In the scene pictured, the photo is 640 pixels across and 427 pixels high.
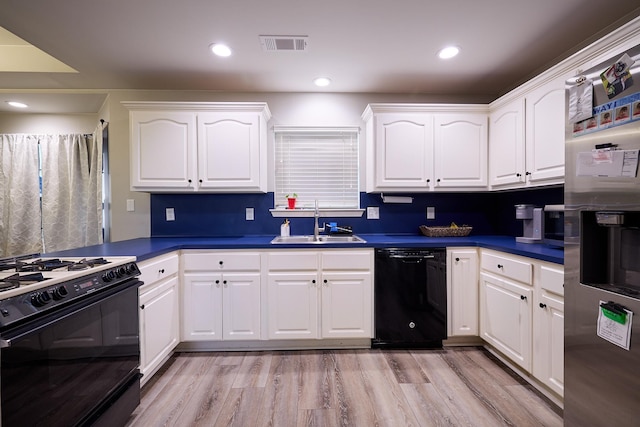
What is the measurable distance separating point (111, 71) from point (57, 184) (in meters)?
1.49

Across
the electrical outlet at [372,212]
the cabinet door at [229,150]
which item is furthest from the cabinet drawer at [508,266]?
the cabinet door at [229,150]

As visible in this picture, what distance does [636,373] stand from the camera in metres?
1.03

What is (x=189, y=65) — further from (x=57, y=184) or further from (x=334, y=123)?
(x=57, y=184)

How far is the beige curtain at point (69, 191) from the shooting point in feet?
9.73

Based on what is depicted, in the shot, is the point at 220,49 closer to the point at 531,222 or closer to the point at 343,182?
the point at 343,182

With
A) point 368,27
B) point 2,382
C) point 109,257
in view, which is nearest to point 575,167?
point 368,27

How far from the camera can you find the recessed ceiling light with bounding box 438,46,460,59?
216cm

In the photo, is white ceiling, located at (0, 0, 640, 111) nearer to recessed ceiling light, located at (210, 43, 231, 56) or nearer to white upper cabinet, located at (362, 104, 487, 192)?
recessed ceiling light, located at (210, 43, 231, 56)

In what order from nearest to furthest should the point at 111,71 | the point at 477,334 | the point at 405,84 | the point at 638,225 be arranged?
1. the point at 638,225
2. the point at 477,334
3. the point at 111,71
4. the point at 405,84

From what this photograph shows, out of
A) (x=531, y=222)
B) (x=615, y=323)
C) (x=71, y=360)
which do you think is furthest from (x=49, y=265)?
(x=531, y=222)

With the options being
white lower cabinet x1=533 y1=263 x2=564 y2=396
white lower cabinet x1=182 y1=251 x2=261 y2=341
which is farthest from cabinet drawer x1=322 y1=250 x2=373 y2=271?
white lower cabinet x1=533 y1=263 x2=564 y2=396

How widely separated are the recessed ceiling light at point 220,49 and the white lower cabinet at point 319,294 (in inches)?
64.9

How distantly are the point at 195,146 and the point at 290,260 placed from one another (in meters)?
1.37

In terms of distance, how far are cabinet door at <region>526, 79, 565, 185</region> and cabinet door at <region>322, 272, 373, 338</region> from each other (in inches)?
59.8
